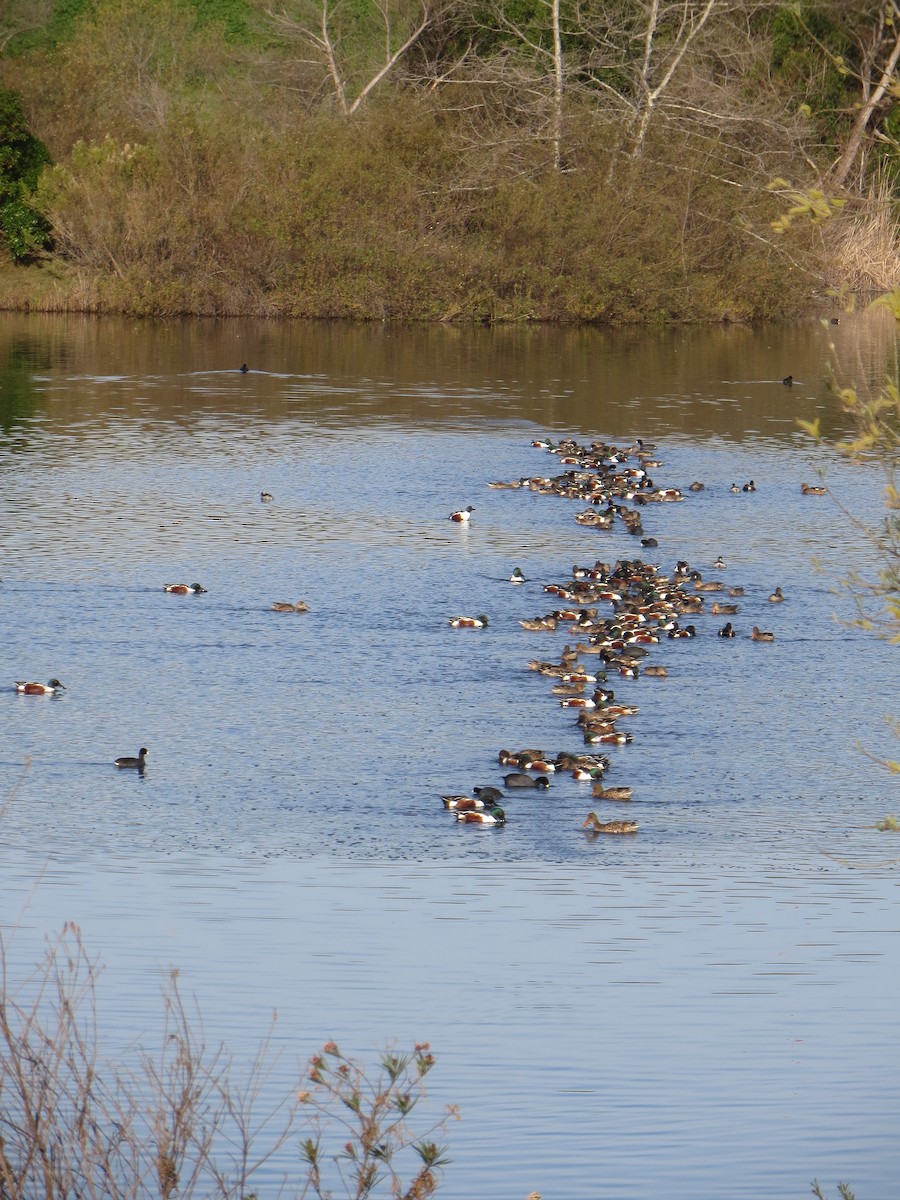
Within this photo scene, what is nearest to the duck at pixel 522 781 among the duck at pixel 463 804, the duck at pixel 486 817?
the duck at pixel 463 804

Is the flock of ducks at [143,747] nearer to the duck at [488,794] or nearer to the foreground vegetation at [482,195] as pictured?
the duck at [488,794]

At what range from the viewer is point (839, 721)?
650 inches

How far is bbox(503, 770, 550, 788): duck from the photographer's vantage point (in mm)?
14398

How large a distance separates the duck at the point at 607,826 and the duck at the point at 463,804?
77 cm

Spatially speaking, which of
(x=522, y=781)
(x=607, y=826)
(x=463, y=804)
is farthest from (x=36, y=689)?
(x=607, y=826)

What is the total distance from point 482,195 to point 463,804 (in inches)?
1803

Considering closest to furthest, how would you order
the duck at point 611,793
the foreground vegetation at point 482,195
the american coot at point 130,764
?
the duck at point 611,793
the american coot at point 130,764
the foreground vegetation at point 482,195

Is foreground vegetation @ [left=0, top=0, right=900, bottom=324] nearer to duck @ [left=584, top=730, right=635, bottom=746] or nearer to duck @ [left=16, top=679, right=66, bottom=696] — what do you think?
duck @ [left=16, top=679, right=66, bottom=696]

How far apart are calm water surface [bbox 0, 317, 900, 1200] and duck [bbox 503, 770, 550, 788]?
0.69ft

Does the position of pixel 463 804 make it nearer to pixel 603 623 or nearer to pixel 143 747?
pixel 143 747

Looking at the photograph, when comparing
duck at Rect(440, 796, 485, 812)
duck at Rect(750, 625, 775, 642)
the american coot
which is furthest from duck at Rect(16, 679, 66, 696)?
duck at Rect(750, 625, 775, 642)

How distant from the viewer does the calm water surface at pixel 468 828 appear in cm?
934

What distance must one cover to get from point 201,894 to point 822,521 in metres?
16.7

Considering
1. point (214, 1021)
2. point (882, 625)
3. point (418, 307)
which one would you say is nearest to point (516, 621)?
point (214, 1021)
